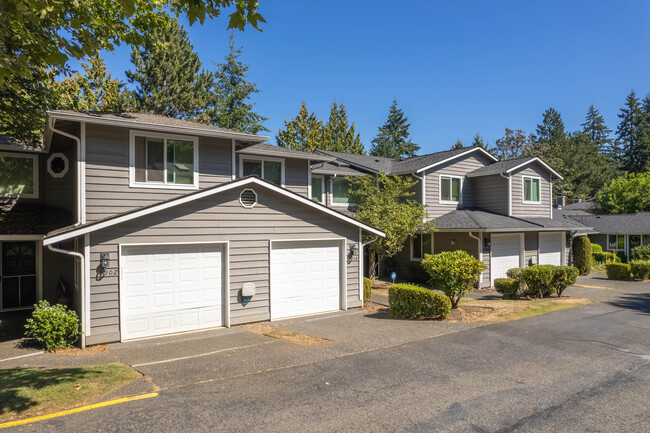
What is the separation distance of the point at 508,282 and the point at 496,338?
6.72m

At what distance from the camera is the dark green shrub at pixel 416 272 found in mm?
19562

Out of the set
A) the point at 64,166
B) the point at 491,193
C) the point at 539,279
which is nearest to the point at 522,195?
the point at 491,193

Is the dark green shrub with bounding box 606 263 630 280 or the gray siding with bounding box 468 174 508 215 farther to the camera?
the gray siding with bounding box 468 174 508 215

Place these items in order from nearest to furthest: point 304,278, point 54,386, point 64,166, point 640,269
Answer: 1. point 54,386
2. point 304,278
3. point 64,166
4. point 640,269

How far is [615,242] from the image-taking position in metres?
30.5

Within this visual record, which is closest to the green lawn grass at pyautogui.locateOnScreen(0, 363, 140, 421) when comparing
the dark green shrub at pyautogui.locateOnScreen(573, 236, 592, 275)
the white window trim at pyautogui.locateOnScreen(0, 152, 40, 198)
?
the white window trim at pyautogui.locateOnScreen(0, 152, 40, 198)

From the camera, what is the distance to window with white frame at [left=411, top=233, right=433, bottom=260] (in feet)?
66.5

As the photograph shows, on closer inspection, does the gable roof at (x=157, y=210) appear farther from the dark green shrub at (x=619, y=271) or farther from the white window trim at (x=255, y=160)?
the dark green shrub at (x=619, y=271)

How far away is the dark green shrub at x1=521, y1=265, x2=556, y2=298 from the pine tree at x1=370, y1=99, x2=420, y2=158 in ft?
155

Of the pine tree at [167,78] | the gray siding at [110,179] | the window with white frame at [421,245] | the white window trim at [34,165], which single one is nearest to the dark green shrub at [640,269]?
the window with white frame at [421,245]

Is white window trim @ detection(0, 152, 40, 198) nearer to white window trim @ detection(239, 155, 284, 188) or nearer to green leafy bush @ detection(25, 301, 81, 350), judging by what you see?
green leafy bush @ detection(25, 301, 81, 350)

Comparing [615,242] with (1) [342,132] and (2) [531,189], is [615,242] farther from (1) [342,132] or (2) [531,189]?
(1) [342,132]

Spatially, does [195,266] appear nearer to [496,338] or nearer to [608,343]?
[496,338]

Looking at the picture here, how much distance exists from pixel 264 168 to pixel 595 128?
84.1m
